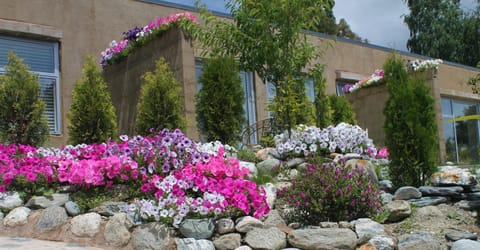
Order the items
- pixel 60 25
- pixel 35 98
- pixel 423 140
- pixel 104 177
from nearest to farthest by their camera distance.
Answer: pixel 104 177, pixel 423 140, pixel 35 98, pixel 60 25

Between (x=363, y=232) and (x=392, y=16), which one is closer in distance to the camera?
(x=363, y=232)

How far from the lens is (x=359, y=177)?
5121 millimetres

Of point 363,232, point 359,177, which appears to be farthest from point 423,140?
point 363,232

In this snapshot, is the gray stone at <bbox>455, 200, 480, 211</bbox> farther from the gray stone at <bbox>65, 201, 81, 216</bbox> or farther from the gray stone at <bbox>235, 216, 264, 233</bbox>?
the gray stone at <bbox>65, 201, 81, 216</bbox>

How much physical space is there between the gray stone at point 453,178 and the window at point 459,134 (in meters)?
9.22

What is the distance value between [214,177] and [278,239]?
3.63 ft

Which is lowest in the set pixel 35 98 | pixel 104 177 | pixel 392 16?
pixel 104 177

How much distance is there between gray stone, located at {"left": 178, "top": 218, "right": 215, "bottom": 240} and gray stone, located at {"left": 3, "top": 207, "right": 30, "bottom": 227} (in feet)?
5.46

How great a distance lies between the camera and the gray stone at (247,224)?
184 inches

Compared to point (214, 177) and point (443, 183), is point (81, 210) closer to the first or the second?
point (214, 177)

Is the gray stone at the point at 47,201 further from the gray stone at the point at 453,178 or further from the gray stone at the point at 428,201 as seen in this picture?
the gray stone at the point at 453,178

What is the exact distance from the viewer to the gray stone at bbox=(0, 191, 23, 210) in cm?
518

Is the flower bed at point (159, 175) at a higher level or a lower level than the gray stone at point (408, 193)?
higher

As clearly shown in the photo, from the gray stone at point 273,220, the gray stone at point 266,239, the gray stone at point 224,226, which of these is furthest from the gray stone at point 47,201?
the gray stone at point 273,220
